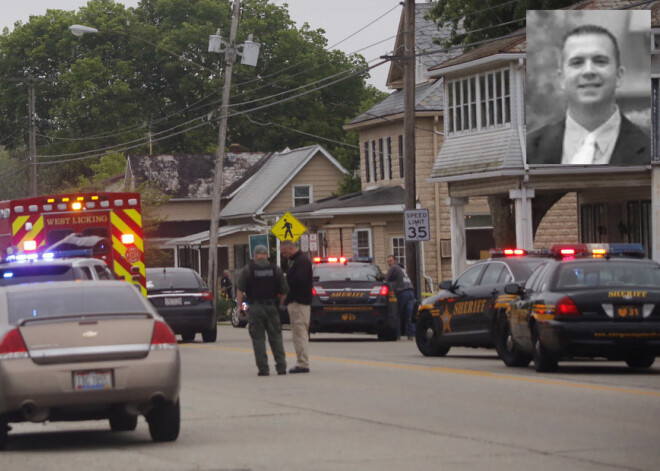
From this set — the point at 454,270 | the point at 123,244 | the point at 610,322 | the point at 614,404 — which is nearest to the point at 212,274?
the point at 454,270

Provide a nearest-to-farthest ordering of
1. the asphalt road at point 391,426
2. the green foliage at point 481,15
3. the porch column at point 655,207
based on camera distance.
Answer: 1. the asphalt road at point 391,426
2. the porch column at point 655,207
3. the green foliage at point 481,15

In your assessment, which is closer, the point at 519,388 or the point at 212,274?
the point at 519,388

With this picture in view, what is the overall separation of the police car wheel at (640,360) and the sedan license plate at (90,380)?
8926 mm

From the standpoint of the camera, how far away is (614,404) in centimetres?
1379

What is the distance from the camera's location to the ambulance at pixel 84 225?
2486cm

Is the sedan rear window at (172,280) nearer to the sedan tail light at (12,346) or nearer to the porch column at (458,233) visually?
the porch column at (458,233)

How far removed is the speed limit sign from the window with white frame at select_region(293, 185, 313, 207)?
1249 inches

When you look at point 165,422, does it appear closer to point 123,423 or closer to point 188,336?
point 123,423

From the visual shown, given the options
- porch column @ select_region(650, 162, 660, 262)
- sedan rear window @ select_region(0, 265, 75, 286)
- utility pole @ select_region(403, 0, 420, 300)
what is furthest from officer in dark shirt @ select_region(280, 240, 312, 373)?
porch column @ select_region(650, 162, 660, 262)

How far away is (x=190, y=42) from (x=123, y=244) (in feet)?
189

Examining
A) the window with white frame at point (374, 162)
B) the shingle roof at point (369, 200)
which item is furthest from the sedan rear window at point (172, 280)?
the window with white frame at point (374, 162)

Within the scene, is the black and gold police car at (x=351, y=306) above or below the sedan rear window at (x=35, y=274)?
below

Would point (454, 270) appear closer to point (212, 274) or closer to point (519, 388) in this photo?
point (212, 274)

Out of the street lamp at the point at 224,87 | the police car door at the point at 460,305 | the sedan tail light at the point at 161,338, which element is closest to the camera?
the sedan tail light at the point at 161,338
